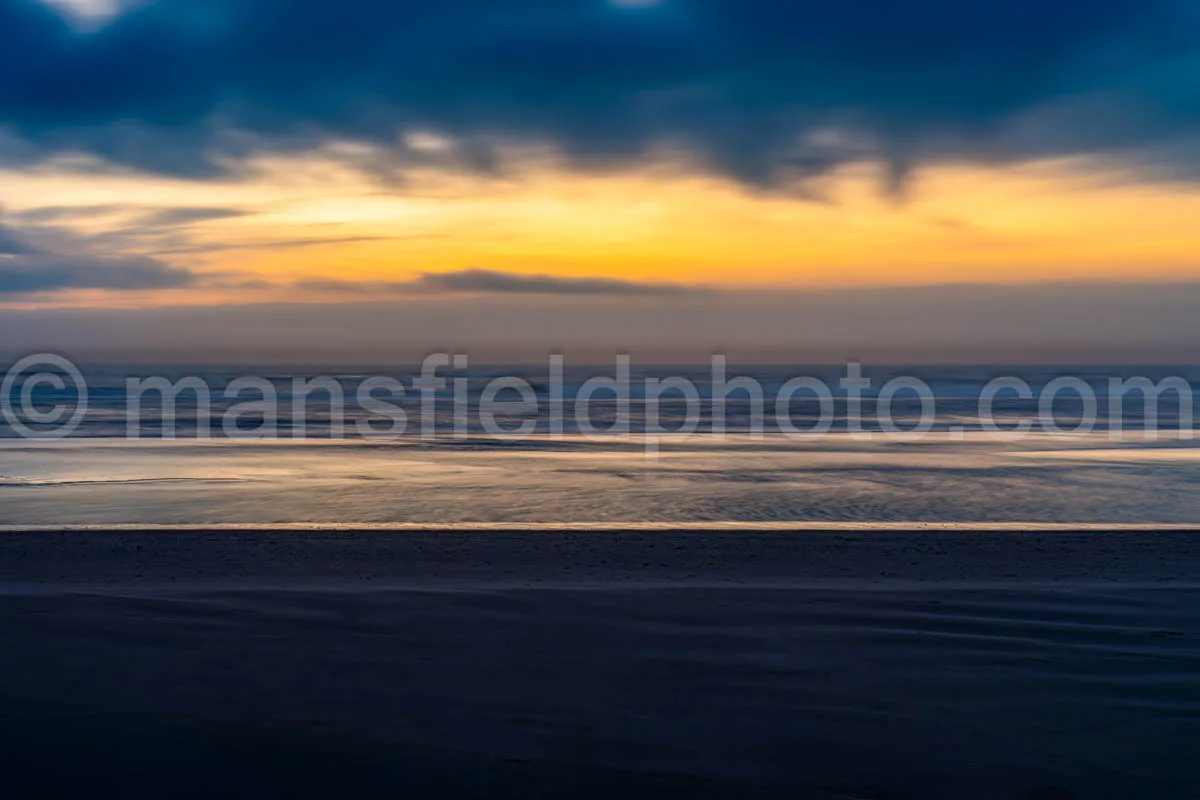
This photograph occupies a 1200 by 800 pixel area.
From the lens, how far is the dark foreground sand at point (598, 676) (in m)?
4.61

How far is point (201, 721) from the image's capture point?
5.14 meters

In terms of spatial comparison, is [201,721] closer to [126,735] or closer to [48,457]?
[126,735]

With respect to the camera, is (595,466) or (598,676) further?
(595,466)

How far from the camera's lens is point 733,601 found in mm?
7715

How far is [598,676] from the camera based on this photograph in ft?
19.3

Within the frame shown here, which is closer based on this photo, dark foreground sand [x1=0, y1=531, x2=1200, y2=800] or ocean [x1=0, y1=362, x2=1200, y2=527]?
dark foreground sand [x1=0, y1=531, x2=1200, y2=800]

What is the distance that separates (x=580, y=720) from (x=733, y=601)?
2788 mm

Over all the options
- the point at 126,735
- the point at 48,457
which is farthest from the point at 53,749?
the point at 48,457

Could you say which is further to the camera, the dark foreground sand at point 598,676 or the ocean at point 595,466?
the ocean at point 595,466

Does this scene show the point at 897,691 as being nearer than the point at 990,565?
Yes

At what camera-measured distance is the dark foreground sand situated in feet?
15.1

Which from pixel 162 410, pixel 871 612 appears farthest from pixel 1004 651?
pixel 162 410

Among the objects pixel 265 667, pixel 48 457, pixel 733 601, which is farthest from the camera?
pixel 48 457

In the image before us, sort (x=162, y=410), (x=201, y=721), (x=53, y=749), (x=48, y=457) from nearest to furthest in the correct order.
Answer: (x=53, y=749)
(x=201, y=721)
(x=48, y=457)
(x=162, y=410)
